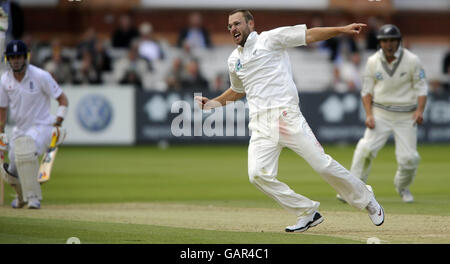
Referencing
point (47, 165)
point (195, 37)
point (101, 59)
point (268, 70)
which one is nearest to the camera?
point (268, 70)

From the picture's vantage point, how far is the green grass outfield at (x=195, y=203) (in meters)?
9.23

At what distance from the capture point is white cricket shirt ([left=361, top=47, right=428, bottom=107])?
12695mm

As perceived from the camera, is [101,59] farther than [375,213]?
Yes

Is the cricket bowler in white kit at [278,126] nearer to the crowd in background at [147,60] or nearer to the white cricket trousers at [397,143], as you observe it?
the white cricket trousers at [397,143]

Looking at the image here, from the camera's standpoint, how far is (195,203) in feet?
42.8

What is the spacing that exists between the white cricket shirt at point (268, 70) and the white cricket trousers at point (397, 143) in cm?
371

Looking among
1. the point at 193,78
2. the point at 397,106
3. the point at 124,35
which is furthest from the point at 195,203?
the point at 124,35

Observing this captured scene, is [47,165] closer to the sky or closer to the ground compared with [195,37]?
closer to the ground

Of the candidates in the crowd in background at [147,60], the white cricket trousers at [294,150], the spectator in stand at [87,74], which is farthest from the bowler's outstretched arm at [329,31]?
the spectator in stand at [87,74]

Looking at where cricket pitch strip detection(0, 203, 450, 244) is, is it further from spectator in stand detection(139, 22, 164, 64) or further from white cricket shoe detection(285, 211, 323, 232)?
spectator in stand detection(139, 22, 164, 64)

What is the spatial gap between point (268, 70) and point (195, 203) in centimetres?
412

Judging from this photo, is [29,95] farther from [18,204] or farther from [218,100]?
[218,100]

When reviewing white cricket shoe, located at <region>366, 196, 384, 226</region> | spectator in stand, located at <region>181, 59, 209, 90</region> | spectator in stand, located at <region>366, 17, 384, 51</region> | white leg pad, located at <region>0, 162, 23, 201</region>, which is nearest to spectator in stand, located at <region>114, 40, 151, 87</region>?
spectator in stand, located at <region>181, 59, 209, 90</region>
